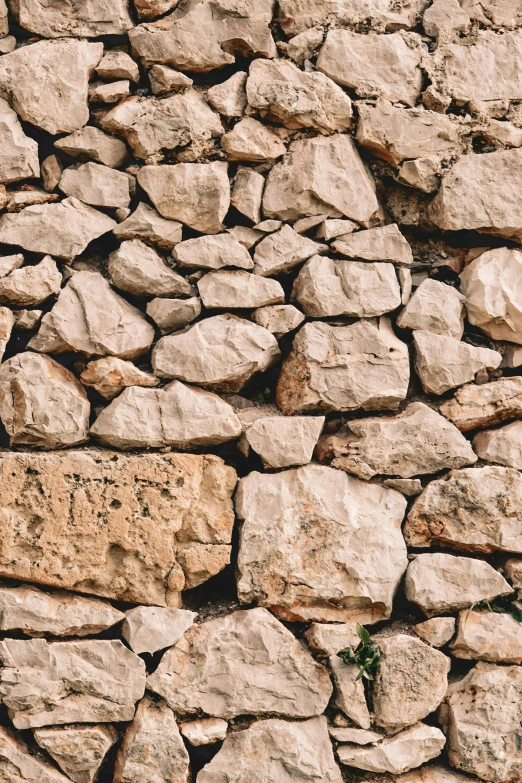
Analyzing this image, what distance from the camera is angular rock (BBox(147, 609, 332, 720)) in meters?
2.74

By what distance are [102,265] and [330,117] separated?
118cm

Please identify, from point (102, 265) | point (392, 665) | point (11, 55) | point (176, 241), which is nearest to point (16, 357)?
point (102, 265)

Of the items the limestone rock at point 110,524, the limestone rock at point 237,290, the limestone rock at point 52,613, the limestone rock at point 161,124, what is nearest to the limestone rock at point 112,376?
the limestone rock at point 110,524

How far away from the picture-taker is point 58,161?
312 cm

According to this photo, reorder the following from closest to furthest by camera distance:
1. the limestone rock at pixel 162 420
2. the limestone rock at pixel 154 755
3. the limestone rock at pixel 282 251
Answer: the limestone rock at pixel 154 755 < the limestone rock at pixel 162 420 < the limestone rock at pixel 282 251

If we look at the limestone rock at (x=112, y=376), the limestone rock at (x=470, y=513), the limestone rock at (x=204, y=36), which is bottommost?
the limestone rock at (x=470, y=513)

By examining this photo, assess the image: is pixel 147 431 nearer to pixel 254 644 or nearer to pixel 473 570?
pixel 254 644

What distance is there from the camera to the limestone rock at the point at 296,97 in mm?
3141

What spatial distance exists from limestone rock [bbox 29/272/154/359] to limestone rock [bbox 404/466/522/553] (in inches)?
51.7

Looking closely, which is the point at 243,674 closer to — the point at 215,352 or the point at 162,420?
the point at 162,420

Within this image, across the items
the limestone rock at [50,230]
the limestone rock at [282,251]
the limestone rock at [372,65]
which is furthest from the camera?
the limestone rock at [372,65]

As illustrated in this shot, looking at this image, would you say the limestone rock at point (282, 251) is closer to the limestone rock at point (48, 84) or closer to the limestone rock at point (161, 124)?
the limestone rock at point (161, 124)

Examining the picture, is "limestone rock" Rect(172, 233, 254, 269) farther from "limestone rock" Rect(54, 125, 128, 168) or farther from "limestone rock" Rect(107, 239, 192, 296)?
"limestone rock" Rect(54, 125, 128, 168)

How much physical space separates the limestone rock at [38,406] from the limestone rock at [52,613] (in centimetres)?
56
